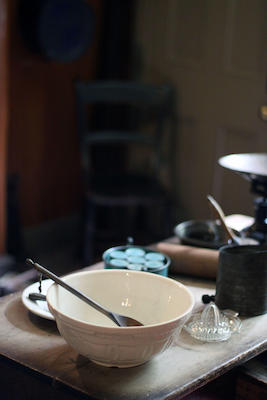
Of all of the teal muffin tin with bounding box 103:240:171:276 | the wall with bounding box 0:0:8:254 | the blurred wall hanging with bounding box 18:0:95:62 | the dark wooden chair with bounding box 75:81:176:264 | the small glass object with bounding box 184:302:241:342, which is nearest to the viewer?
the small glass object with bounding box 184:302:241:342

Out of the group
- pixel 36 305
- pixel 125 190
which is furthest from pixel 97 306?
pixel 125 190

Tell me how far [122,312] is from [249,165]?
91 cm

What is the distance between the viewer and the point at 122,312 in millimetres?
1601

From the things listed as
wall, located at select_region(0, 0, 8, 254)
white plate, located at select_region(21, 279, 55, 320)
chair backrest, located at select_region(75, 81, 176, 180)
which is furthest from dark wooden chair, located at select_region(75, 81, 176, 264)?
white plate, located at select_region(21, 279, 55, 320)

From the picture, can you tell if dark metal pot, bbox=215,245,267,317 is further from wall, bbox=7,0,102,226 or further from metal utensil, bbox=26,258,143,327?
wall, bbox=7,0,102,226

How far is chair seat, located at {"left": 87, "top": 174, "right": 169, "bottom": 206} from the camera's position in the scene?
344 centimetres

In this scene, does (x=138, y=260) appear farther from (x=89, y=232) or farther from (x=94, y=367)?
(x=89, y=232)

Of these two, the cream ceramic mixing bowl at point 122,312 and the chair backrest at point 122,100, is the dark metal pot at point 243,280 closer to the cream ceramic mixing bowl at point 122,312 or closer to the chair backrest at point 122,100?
the cream ceramic mixing bowl at point 122,312

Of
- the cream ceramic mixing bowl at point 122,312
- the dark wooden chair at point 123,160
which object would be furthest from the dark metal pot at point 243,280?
the dark wooden chair at point 123,160

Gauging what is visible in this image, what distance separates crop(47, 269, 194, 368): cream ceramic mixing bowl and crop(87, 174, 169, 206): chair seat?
5.97ft

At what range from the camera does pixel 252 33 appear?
346 centimetres

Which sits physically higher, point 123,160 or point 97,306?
point 97,306

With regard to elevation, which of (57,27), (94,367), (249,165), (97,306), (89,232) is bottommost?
(89,232)

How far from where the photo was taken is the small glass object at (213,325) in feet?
5.13
